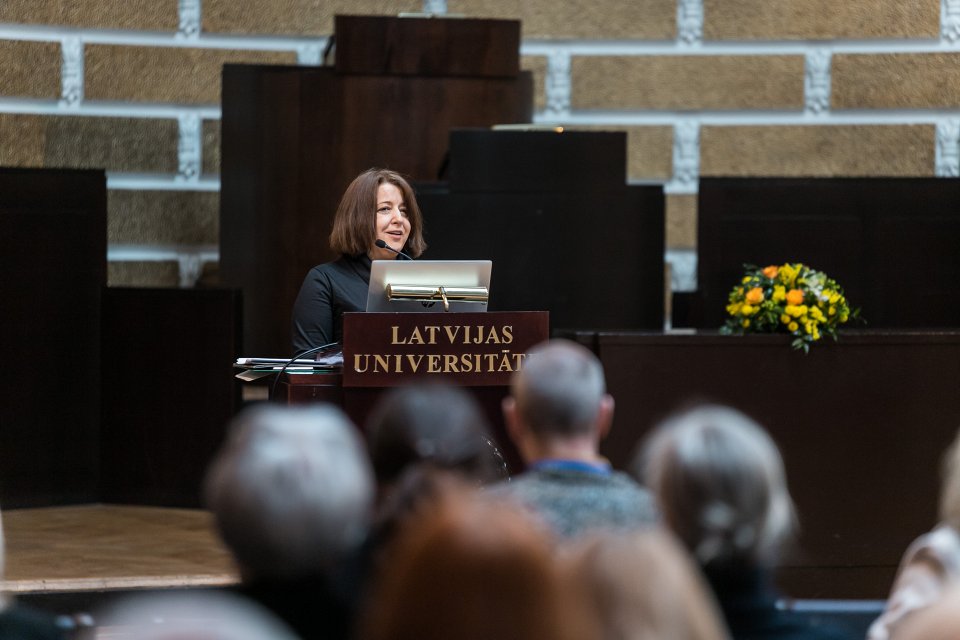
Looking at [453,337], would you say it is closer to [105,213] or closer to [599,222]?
[599,222]

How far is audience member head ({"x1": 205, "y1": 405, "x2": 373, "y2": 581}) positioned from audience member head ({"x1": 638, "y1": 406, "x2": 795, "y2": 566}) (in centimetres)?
47

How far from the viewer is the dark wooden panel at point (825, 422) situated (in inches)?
214

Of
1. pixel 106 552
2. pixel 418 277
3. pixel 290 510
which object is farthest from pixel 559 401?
pixel 106 552

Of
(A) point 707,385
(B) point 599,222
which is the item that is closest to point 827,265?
(B) point 599,222

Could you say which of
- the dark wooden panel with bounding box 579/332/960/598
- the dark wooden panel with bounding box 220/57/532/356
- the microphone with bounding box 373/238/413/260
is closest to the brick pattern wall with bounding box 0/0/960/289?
the dark wooden panel with bounding box 220/57/532/356

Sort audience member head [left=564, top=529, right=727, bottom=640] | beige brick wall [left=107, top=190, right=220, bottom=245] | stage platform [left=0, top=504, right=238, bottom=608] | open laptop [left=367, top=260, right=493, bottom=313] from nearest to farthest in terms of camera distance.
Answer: audience member head [left=564, top=529, right=727, bottom=640] < open laptop [left=367, top=260, right=493, bottom=313] < stage platform [left=0, top=504, right=238, bottom=608] < beige brick wall [left=107, top=190, right=220, bottom=245]

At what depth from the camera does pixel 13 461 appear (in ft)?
21.6

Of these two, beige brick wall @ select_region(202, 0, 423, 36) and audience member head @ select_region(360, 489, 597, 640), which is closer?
audience member head @ select_region(360, 489, 597, 640)

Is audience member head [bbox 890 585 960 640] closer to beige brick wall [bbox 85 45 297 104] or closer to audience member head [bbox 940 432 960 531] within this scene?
audience member head [bbox 940 432 960 531]

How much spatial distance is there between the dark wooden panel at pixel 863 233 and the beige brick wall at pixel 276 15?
7.23 ft

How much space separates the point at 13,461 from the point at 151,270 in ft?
4.54

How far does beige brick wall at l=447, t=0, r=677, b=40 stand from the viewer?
26.2 feet

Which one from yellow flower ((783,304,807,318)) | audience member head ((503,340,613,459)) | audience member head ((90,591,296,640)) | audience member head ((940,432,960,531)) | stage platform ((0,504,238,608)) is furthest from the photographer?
yellow flower ((783,304,807,318))

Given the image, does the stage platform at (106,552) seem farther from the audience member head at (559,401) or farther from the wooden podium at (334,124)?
the audience member head at (559,401)
